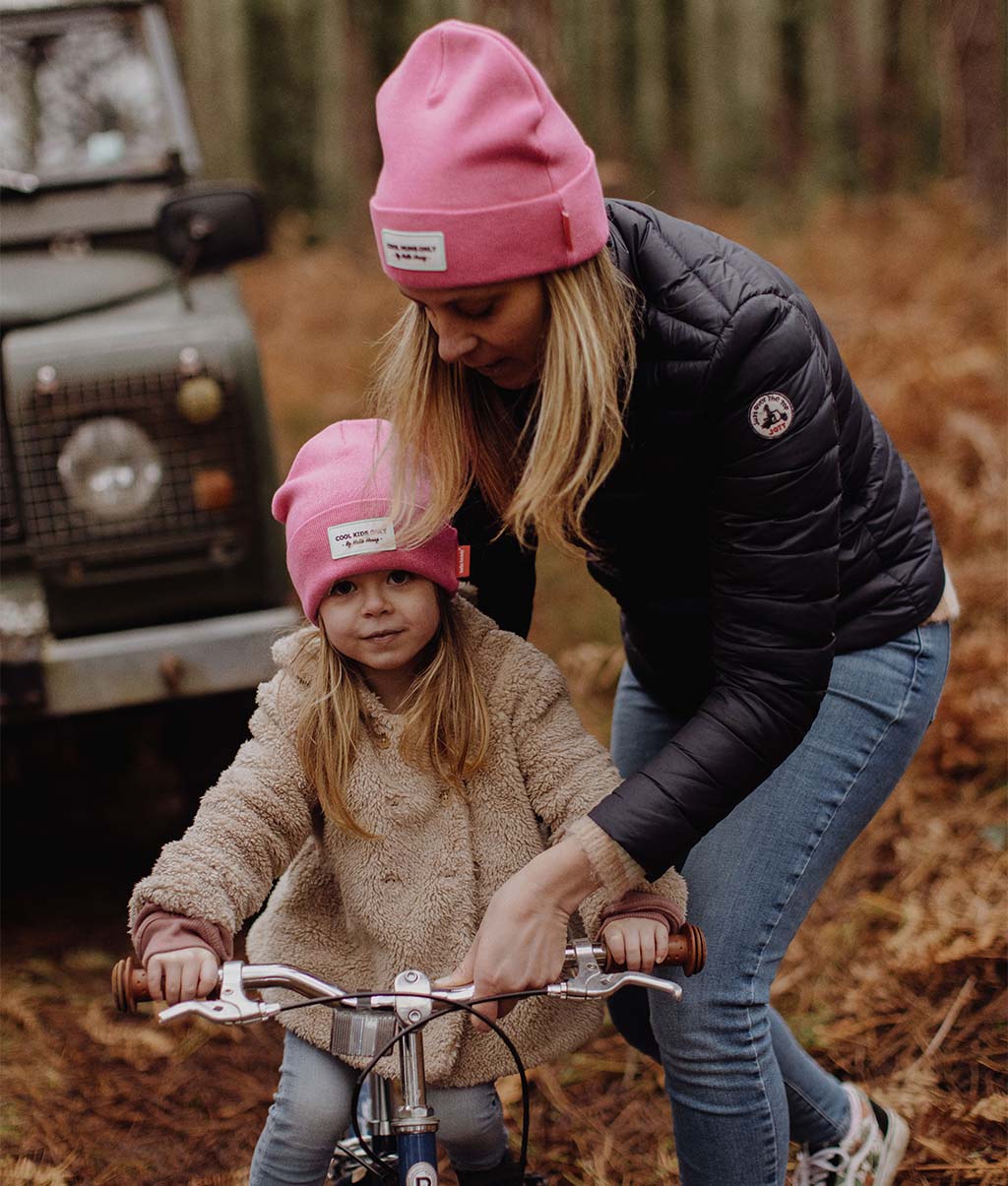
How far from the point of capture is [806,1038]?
3479 mm

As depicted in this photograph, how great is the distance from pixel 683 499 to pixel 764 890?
63cm

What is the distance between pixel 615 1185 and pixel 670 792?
1.55 m

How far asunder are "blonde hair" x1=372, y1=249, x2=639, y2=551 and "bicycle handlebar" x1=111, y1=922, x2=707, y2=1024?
23.3 inches

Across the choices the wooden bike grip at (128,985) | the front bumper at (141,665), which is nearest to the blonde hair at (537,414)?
the wooden bike grip at (128,985)

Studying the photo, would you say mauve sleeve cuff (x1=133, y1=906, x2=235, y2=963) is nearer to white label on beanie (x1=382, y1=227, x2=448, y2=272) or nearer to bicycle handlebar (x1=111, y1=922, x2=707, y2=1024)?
bicycle handlebar (x1=111, y1=922, x2=707, y2=1024)

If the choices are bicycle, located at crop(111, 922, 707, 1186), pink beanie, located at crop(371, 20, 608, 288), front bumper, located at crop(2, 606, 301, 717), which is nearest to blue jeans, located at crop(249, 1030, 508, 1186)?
bicycle, located at crop(111, 922, 707, 1186)

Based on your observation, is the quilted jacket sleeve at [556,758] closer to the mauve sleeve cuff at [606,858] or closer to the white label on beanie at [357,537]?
the mauve sleeve cuff at [606,858]

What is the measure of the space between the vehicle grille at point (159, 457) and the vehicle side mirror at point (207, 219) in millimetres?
673

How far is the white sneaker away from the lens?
2.62m

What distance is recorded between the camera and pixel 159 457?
3.59m

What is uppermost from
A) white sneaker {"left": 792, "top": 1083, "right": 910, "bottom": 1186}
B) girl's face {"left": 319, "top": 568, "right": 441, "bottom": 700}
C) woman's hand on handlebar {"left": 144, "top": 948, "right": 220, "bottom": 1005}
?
girl's face {"left": 319, "top": 568, "right": 441, "bottom": 700}

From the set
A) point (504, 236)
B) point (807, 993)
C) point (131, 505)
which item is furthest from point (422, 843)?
point (807, 993)

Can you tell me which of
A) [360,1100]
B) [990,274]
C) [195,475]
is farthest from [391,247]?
[990,274]

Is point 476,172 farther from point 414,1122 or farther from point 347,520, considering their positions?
point 414,1122
